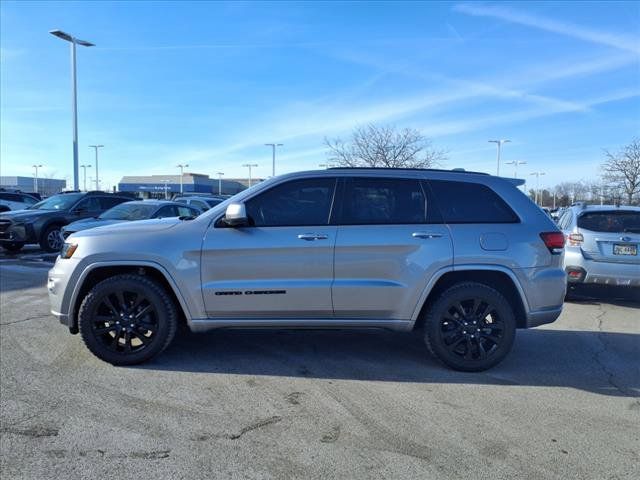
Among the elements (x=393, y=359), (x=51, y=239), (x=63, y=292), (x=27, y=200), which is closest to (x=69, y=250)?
(x=63, y=292)

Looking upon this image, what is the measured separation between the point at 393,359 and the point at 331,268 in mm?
1241

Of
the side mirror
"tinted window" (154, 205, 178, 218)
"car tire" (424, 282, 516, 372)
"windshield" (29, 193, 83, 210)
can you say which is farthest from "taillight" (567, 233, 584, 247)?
"windshield" (29, 193, 83, 210)

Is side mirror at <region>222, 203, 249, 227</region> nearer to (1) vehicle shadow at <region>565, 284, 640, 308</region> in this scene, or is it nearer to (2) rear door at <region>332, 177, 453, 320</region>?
(2) rear door at <region>332, 177, 453, 320</region>

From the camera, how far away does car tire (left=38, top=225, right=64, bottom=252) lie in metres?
12.9

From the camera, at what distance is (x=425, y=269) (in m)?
4.59

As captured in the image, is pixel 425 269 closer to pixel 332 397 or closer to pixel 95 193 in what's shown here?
pixel 332 397

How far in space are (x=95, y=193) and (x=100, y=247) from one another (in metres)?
10.9

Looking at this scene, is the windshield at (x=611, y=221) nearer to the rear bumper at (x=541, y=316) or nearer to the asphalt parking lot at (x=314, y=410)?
the asphalt parking lot at (x=314, y=410)

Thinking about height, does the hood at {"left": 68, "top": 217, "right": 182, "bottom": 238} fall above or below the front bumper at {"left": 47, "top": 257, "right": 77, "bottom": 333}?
above

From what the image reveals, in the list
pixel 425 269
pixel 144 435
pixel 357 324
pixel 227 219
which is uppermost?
pixel 227 219

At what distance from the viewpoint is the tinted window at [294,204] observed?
185 inches

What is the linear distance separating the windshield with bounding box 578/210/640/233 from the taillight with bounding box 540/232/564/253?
3.54 metres

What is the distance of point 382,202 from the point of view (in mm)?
4777

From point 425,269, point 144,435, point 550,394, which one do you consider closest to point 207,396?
point 144,435
